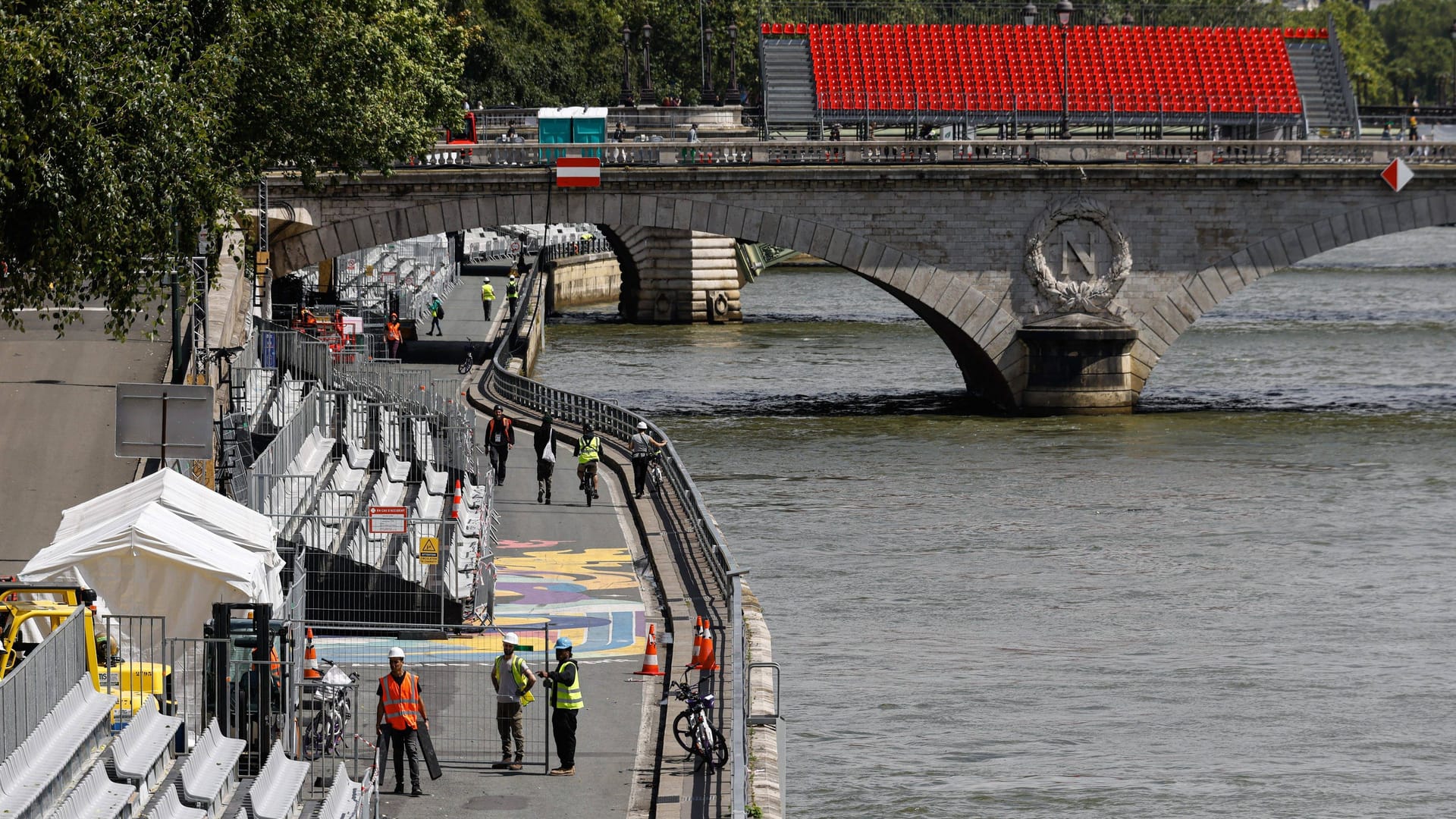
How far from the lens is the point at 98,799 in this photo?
16109 mm

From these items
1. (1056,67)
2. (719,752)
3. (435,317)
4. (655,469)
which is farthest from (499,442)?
(1056,67)

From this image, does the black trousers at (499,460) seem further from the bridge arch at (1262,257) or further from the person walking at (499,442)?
the bridge arch at (1262,257)

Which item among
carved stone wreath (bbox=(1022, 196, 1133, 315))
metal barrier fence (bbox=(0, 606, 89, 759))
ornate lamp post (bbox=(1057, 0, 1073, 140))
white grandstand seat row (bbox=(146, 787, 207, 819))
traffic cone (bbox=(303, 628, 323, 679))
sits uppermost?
ornate lamp post (bbox=(1057, 0, 1073, 140))

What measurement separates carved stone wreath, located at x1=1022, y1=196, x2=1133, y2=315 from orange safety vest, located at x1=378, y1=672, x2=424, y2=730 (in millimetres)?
37353

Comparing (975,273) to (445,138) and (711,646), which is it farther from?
(711,646)

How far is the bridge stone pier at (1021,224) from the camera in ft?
181

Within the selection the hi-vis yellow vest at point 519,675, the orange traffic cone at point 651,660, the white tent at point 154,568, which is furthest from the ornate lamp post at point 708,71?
the hi-vis yellow vest at point 519,675

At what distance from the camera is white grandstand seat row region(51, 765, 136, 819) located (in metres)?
15.7

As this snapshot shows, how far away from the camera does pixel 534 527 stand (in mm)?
37281

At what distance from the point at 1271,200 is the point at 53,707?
146 feet

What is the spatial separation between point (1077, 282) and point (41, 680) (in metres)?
42.2

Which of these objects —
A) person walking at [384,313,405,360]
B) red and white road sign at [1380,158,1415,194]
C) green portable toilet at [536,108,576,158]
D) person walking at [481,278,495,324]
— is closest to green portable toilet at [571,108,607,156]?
green portable toilet at [536,108,576,158]

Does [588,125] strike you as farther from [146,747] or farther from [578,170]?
[146,747]

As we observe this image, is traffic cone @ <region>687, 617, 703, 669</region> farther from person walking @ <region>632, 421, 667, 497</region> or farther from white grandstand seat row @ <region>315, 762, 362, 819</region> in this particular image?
person walking @ <region>632, 421, 667, 497</region>
